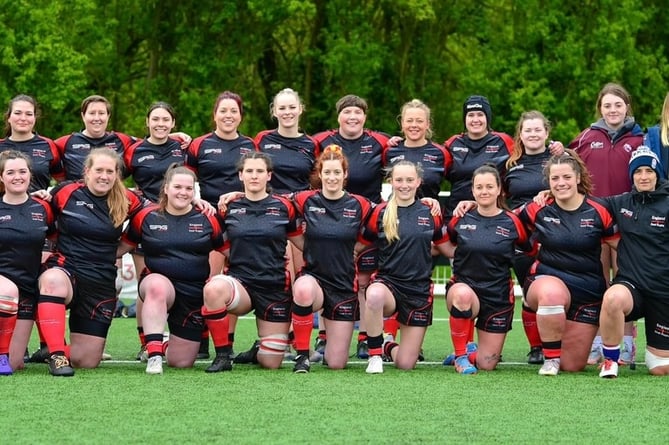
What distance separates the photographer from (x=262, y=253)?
791cm

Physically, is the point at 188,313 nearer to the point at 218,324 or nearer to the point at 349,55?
the point at 218,324

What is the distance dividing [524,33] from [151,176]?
50.8ft

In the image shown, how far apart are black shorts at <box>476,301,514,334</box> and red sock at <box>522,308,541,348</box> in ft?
1.27

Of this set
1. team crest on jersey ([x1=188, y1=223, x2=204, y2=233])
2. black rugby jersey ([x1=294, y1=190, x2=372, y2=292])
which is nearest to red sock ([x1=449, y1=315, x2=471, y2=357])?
black rugby jersey ([x1=294, y1=190, x2=372, y2=292])

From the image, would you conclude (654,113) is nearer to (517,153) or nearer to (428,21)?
(428,21)

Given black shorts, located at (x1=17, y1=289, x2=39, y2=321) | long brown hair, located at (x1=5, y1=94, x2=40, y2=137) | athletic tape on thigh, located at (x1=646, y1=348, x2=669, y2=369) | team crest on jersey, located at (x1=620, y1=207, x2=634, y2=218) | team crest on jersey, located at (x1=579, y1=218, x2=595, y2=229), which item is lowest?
athletic tape on thigh, located at (x1=646, y1=348, x2=669, y2=369)

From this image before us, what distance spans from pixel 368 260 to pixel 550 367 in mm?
1554

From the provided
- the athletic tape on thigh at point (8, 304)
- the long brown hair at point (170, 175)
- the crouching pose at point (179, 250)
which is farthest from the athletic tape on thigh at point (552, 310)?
the athletic tape on thigh at point (8, 304)

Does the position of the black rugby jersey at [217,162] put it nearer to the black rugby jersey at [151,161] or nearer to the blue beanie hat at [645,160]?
the black rugby jersey at [151,161]

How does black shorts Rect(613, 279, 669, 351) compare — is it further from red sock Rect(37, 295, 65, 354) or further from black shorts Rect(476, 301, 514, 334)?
red sock Rect(37, 295, 65, 354)

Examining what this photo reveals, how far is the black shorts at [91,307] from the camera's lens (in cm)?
777

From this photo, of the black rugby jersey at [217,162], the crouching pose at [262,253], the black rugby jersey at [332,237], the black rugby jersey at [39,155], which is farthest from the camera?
the black rugby jersey at [217,162]

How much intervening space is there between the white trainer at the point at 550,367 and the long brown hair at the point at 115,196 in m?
2.80

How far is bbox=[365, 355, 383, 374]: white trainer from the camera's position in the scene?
7.66m
